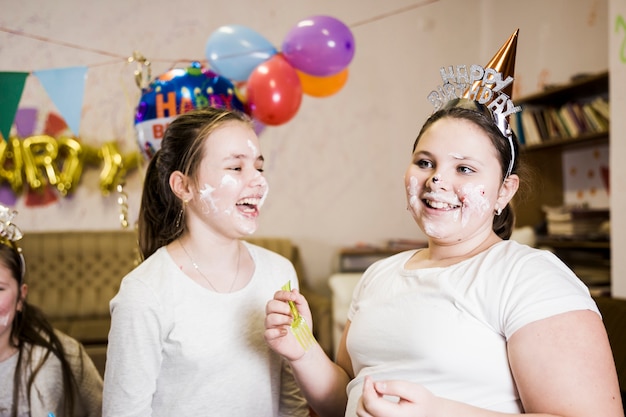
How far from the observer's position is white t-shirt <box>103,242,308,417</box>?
1.35 m

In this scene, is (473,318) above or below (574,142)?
below

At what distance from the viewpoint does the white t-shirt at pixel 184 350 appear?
135 cm

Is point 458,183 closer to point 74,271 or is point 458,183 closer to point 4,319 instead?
point 4,319

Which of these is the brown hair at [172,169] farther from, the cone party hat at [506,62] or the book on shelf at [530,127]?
the book on shelf at [530,127]

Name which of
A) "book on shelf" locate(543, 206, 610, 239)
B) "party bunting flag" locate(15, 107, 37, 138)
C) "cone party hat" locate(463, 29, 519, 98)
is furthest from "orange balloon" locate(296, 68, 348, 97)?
"party bunting flag" locate(15, 107, 37, 138)

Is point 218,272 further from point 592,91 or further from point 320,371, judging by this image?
point 592,91

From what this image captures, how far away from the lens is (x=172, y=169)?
5.27ft

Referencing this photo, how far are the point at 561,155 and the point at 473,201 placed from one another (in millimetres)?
3735

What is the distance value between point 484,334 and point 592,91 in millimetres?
3509

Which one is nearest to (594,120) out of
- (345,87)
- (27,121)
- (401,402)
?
(345,87)

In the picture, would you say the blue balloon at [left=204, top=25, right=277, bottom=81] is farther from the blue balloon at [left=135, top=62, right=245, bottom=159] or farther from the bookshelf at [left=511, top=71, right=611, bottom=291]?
the bookshelf at [left=511, top=71, right=611, bottom=291]

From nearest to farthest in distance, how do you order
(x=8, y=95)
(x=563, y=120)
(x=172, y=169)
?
(x=172, y=169) → (x=8, y=95) → (x=563, y=120)

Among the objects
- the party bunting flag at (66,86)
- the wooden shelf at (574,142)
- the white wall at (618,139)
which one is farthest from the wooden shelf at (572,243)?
the party bunting flag at (66,86)

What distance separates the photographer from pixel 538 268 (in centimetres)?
105
